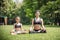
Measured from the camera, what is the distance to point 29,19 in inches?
125

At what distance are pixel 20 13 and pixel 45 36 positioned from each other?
0.33 m

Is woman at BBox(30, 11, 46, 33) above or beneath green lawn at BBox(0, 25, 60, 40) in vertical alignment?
above

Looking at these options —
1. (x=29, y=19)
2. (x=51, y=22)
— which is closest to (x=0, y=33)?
(x=29, y=19)

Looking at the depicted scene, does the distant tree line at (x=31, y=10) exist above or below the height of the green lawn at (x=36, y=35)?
above

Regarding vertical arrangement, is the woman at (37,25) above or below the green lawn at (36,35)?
above

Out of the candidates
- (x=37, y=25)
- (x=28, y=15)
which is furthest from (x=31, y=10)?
(x=37, y=25)

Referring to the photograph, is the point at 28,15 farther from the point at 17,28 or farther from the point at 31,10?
the point at 17,28

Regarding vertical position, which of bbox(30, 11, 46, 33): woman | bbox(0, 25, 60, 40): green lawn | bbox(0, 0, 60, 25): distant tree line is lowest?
bbox(0, 25, 60, 40): green lawn

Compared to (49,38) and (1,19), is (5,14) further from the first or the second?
(49,38)

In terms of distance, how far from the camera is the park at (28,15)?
3158 mm

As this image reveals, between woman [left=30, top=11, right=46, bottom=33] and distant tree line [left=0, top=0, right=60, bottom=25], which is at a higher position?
distant tree line [left=0, top=0, right=60, bottom=25]

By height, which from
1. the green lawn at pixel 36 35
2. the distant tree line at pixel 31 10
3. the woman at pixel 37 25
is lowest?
the green lawn at pixel 36 35

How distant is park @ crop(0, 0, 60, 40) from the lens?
316 centimetres

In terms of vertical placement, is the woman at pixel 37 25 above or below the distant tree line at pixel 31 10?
below
